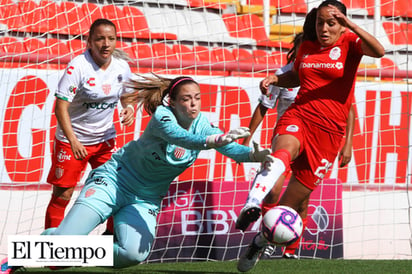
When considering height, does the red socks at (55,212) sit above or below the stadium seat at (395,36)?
below

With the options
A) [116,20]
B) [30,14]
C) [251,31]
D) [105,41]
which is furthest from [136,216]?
[251,31]

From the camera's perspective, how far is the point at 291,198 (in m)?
5.36

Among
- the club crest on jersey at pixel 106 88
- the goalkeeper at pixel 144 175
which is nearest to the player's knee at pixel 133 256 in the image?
the goalkeeper at pixel 144 175

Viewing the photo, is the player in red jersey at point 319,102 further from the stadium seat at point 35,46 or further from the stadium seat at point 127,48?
the stadium seat at point 127,48

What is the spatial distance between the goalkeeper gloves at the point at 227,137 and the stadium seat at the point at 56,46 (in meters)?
3.96

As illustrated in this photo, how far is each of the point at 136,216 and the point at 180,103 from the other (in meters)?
0.80

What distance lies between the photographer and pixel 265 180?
4.59 metres

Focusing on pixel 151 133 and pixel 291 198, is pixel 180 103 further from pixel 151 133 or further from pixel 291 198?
pixel 291 198

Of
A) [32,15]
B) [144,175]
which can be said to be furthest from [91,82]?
[32,15]

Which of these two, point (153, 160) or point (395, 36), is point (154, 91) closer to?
point (153, 160)

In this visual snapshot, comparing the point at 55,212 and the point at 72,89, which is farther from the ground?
the point at 72,89

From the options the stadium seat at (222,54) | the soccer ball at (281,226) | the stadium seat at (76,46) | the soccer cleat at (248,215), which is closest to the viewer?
the soccer cleat at (248,215)

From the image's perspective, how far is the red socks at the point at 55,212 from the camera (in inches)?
241

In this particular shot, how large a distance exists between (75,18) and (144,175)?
4.50 m
